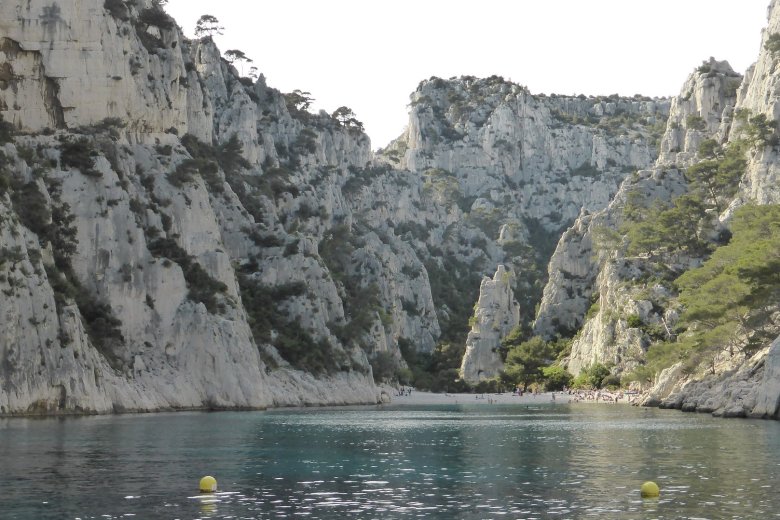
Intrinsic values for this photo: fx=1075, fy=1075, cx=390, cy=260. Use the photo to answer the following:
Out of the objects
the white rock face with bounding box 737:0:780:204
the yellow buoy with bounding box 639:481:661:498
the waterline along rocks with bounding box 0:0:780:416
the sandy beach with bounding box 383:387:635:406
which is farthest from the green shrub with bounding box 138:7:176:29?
the yellow buoy with bounding box 639:481:661:498

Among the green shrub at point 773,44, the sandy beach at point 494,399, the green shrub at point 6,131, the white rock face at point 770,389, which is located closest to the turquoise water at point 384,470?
the white rock face at point 770,389

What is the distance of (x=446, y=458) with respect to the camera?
4712cm

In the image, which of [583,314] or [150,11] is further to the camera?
[583,314]

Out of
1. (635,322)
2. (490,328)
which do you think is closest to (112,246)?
(635,322)

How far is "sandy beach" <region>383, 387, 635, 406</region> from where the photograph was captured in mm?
134625

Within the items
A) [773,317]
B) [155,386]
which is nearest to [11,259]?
[155,386]

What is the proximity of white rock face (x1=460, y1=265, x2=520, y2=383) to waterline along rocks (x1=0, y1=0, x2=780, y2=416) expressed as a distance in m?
0.40

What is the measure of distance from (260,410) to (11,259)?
31.0 metres

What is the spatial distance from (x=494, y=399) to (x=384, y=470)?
343 feet

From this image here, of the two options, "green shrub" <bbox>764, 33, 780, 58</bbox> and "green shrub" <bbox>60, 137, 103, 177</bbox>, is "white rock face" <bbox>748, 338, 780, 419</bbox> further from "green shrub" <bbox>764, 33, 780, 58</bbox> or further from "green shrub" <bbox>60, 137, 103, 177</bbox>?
"green shrub" <bbox>764, 33, 780, 58</bbox>

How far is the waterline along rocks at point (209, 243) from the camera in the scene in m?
85.2

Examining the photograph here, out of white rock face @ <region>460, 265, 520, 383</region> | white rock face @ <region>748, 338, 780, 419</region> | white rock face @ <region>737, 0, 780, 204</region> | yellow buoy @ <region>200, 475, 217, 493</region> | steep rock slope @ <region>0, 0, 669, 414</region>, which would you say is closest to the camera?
yellow buoy @ <region>200, 475, 217, 493</region>

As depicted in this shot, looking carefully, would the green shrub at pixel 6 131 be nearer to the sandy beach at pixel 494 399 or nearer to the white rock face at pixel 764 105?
the sandy beach at pixel 494 399

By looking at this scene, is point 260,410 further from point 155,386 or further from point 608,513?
point 608,513
